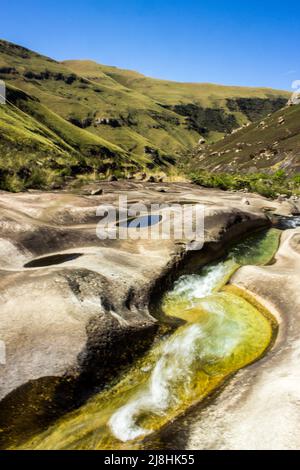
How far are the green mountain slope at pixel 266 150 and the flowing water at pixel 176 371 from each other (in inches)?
4339

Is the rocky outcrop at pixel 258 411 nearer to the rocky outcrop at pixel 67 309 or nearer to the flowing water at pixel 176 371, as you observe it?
the flowing water at pixel 176 371

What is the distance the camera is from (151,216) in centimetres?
3653

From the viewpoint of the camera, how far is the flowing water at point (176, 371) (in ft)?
38.1

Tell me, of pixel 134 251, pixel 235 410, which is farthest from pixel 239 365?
pixel 134 251

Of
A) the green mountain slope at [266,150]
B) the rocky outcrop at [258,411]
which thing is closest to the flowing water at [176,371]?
the rocky outcrop at [258,411]

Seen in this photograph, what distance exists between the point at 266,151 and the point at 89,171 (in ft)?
296

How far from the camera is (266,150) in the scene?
149 meters

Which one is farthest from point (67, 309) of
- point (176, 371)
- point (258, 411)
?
point (258, 411)

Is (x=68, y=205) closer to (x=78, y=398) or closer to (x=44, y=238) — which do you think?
(x=44, y=238)

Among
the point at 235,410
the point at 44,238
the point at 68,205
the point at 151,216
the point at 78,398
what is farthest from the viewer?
the point at 151,216

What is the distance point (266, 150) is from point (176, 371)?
5738 inches

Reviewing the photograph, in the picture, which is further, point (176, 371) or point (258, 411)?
point (176, 371)

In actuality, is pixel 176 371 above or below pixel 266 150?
below

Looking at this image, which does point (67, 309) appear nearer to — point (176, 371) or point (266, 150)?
point (176, 371)
